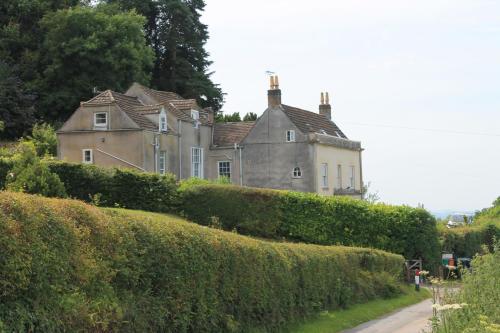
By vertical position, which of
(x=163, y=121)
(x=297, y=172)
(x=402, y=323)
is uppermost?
(x=163, y=121)

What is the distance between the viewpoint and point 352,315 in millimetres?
23391

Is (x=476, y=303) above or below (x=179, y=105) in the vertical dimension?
below

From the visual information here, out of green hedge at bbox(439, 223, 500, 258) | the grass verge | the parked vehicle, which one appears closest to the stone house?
the parked vehicle

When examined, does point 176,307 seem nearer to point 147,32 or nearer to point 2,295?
point 2,295

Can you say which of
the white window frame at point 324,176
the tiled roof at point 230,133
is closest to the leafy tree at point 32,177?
the tiled roof at point 230,133

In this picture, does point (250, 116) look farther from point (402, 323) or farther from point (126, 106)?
point (402, 323)

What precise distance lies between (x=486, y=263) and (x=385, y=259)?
14.6 metres

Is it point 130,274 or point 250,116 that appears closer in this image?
point 130,274

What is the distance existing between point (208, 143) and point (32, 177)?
2694 centimetres

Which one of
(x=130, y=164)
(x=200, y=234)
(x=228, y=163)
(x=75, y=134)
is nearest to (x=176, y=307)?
(x=200, y=234)

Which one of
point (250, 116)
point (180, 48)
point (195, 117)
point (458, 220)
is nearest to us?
point (195, 117)

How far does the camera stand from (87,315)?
406 inches

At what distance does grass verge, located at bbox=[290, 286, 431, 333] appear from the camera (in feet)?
66.7

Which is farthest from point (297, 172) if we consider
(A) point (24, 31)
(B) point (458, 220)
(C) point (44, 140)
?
(A) point (24, 31)
